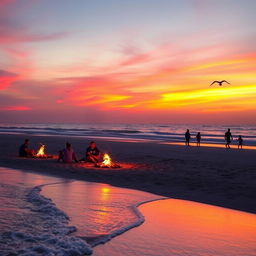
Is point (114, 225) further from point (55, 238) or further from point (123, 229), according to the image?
point (55, 238)

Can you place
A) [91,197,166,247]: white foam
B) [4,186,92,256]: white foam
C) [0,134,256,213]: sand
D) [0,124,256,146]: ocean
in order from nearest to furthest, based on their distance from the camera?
[4,186,92,256]: white foam
[91,197,166,247]: white foam
[0,134,256,213]: sand
[0,124,256,146]: ocean

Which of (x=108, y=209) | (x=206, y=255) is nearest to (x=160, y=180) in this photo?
(x=108, y=209)

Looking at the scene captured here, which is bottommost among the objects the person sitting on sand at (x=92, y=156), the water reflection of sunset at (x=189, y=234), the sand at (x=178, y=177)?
the water reflection of sunset at (x=189, y=234)

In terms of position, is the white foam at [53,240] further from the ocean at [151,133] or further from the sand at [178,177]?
the ocean at [151,133]

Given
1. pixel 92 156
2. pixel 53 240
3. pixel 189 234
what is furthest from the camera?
pixel 92 156

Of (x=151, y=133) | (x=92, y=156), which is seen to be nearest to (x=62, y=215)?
(x=92, y=156)

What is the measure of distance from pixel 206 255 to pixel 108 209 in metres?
3.27

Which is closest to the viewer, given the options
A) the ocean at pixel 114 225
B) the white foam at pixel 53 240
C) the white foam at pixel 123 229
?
the white foam at pixel 53 240

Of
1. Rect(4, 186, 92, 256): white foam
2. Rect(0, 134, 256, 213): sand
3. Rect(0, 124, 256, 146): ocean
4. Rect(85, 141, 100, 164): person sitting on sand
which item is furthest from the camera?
Rect(0, 124, 256, 146): ocean

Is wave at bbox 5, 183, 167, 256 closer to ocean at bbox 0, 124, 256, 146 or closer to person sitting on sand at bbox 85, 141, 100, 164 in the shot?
person sitting on sand at bbox 85, 141, 100, 164

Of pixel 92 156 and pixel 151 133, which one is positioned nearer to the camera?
pixel 92 156

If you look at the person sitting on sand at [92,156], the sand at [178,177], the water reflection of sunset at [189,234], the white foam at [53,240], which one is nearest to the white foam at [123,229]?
the water reflection of sunset at [189,234]

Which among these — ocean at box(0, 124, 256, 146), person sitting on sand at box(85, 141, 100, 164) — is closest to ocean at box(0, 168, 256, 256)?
person sitting on sand at box(85, 141, 100, 164)

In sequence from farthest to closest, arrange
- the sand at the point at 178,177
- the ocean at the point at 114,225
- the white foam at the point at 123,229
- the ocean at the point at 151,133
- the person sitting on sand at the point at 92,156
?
the ocean at the point at 151,133, the person sitting on sand at the point at 92,156, the sand at the point at 178,177, the white foam at the point at 123,229, the ocean at the point at 114,225
